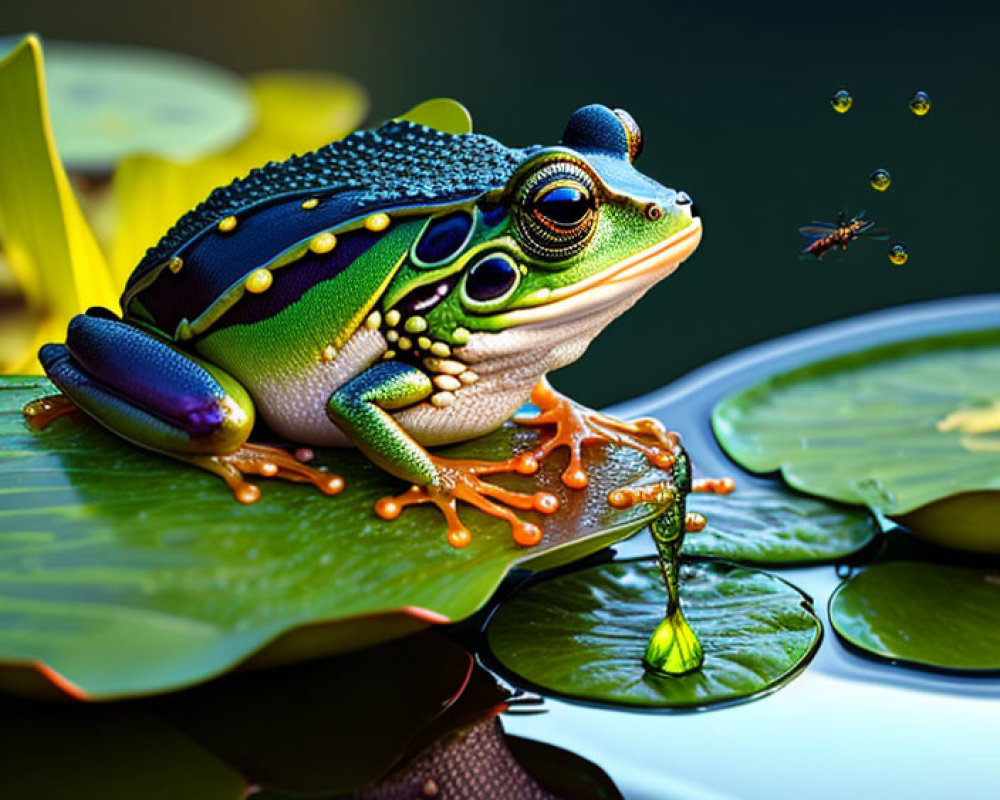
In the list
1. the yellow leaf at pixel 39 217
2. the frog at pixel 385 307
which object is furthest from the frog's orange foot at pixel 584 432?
the yellow leaf at pixel 39 217

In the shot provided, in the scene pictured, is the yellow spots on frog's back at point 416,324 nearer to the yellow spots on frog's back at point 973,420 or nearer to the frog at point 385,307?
the frog at point 385,307

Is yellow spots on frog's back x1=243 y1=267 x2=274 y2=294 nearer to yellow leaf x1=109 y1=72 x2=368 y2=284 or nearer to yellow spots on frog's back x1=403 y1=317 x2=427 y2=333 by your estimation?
yellow spots on frog's back x1=403 y1=317 x2=427 y2=333

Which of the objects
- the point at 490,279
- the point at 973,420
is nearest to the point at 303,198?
the point at 490,279

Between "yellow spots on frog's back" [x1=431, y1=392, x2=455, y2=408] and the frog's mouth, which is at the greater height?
the frog's mouth

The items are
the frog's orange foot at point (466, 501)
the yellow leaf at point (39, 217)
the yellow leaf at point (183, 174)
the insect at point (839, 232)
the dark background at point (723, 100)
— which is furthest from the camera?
the dark background at point (723, 100)

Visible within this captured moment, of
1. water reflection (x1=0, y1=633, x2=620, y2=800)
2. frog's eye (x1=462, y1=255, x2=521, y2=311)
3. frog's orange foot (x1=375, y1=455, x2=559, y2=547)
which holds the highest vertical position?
frog's eye (x1=462, y1=255, x2=521, y2=311)

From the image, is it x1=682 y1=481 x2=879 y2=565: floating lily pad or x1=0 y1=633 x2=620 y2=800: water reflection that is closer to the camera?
x1=0 y1=633 x2=620 y2=800: water reflection

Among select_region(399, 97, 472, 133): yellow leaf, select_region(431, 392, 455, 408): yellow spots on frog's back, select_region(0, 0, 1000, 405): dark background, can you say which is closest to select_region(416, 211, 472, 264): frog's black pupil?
select_region(431, 392, 455, 408): yellow spots on frog's back
